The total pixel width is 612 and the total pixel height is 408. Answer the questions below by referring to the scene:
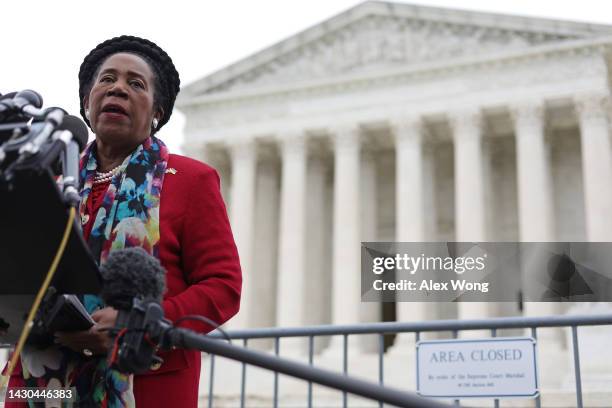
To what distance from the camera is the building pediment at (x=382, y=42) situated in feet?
99.1

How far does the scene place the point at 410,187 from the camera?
3066cm

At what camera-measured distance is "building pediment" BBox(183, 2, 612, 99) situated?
3022 centimetres

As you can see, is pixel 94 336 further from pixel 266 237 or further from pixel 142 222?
pixel 266 237

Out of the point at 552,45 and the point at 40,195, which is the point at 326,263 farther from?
the point at 40,195

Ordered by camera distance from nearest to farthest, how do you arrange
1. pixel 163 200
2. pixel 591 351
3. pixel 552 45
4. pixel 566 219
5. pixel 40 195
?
pixel 40 195, pixel 163 200, pixel 591 351, pixel 552 45, pixel 566 219

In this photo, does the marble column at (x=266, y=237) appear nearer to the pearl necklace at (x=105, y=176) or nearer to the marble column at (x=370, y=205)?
the marble column at (x=370, y=205)

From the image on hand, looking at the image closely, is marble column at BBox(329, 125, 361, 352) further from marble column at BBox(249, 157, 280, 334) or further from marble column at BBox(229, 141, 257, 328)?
marble column at BBox(249, 157, 280, 334)

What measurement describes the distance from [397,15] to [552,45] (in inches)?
279

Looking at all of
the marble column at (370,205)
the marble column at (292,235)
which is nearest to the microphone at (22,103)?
the marble column at (292,235)

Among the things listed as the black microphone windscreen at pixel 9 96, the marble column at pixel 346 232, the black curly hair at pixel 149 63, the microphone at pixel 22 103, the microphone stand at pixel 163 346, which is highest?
the marble column at pixel 346 232

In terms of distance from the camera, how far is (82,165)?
12.2ft

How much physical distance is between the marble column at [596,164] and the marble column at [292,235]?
11540 mm

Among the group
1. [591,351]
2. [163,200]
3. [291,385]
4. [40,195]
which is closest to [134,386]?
[163,200]

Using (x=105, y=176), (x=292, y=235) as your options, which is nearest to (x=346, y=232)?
(x=292, y=235)
